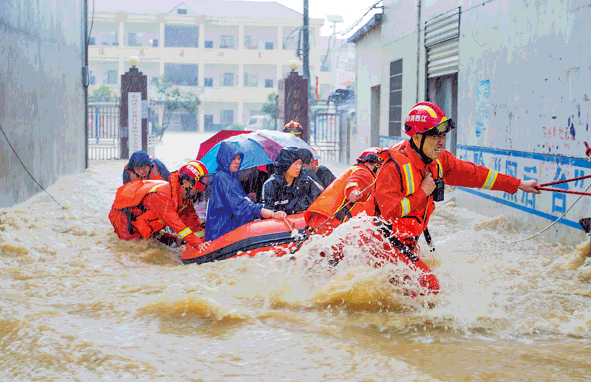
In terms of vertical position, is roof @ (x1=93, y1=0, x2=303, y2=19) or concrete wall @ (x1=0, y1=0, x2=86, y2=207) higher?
roof @ (x1=93, y1=0, x2=303, y2=19)

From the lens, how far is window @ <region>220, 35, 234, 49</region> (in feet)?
171

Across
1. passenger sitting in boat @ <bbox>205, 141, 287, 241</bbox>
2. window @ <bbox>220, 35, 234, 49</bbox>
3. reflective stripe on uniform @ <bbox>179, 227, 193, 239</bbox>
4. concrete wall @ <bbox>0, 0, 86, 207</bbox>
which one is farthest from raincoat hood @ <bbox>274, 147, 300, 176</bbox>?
window @ <bbox>220, 35, 234, 49</bbox>

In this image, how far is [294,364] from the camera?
3.61 m

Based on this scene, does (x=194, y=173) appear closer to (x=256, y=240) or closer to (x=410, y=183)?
(x=256, y=240)

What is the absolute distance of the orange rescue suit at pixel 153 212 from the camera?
21.3 feet

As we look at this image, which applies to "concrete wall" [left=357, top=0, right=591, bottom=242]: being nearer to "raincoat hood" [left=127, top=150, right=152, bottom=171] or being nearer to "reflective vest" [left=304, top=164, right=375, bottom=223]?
"reflective vest" [left=304, top=164, right=375, bottom=223]

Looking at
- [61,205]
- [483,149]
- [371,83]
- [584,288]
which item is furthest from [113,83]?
[584,288]

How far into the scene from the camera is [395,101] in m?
13.7

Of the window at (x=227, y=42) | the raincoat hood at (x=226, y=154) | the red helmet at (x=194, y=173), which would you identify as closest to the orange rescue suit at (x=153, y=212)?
the red helmet at (x=194, y=173)

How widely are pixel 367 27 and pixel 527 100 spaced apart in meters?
8.80

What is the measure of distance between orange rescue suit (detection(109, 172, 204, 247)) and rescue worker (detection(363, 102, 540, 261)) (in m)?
2.60

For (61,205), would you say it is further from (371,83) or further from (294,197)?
(371,83)

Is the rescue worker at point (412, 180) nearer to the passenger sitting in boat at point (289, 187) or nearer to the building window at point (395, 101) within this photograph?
the passenger sitting in boat at point (289, 187)

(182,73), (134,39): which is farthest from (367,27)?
(134,39)
